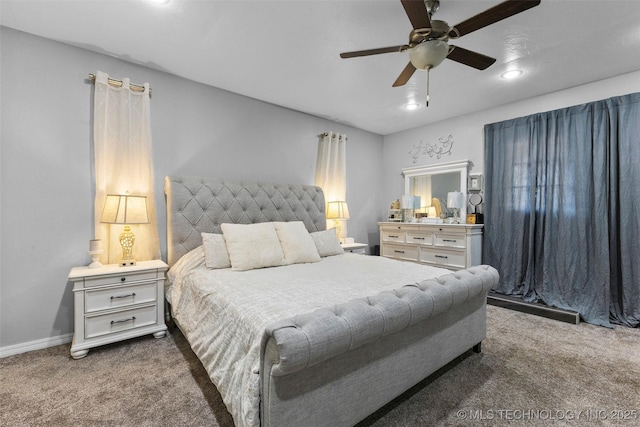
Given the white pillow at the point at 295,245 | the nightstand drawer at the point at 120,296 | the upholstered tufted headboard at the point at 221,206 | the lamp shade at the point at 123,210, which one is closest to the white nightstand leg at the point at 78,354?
the nightstand drawer at the point at 120,296

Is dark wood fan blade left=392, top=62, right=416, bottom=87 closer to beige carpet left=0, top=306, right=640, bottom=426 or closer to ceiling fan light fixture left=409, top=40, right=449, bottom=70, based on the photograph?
ceiling fan light fixture left=409, top=40, right=449, bottom=70

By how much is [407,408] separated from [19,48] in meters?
3.80

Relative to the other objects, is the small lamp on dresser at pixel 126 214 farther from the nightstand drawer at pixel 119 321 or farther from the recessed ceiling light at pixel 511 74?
the recessed ceiling light at pixel 511 74

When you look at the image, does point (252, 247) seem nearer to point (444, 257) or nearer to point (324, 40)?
point (324, 40)

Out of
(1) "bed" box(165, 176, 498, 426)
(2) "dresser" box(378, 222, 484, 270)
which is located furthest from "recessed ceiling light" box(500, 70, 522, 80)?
(1) "bed" box(165, 176, 498, 426)

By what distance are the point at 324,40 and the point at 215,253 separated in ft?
6.65

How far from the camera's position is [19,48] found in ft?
7.28

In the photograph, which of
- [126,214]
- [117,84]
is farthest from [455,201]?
[117,84]

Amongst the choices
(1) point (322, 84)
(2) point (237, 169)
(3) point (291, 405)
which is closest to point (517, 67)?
(1) point (322, 84)

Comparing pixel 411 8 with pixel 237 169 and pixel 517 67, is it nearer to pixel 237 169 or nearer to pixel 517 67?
pixel 517 67

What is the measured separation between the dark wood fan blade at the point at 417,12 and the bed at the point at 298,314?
1520mm

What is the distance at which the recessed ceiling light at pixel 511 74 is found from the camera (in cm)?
283

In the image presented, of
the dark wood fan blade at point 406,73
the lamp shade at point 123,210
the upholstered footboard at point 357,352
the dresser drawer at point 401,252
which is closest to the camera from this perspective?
the upholstered footboard at point 357,352

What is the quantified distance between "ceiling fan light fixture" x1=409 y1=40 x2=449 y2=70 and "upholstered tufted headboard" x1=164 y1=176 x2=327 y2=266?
2.11 metres
